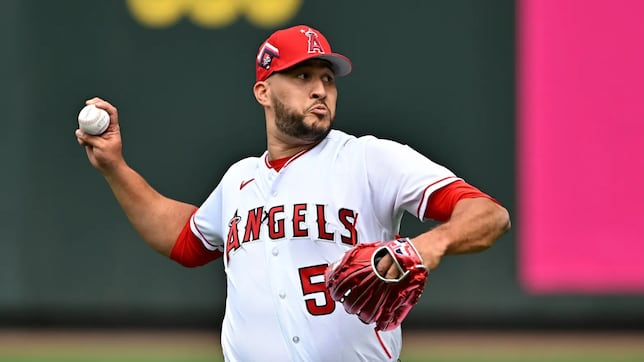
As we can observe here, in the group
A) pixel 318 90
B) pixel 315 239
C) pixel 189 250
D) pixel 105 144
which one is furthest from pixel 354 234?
pixel 105 144

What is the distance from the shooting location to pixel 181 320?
8.21 meters

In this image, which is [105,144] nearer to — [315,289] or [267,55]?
[267,55]

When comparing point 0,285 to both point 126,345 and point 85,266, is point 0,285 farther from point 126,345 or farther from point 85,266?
point 126,345

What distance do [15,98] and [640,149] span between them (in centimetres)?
445

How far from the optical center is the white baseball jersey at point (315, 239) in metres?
3.23

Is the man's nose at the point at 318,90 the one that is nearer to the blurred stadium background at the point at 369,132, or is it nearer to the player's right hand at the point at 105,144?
the player's right hand at the point at 105,144

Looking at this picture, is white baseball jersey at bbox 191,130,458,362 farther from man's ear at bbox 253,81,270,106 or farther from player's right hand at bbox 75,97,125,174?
player's right hand at bbox 75,97,125,174

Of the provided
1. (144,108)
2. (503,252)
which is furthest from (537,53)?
(144,108)

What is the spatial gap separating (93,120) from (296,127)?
0.77 m

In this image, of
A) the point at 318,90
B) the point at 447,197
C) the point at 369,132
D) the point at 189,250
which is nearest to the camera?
the point at 447,197

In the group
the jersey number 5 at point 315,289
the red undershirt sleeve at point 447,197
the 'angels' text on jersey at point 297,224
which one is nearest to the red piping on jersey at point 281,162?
the 'angels' text on jersey at point 297,224

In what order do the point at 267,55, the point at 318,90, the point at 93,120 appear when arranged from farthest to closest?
the point at 93,120, the point at 267,55, the point at 318,90

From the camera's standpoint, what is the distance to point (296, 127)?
136 inches

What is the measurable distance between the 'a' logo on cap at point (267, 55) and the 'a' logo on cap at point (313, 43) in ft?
0.36
